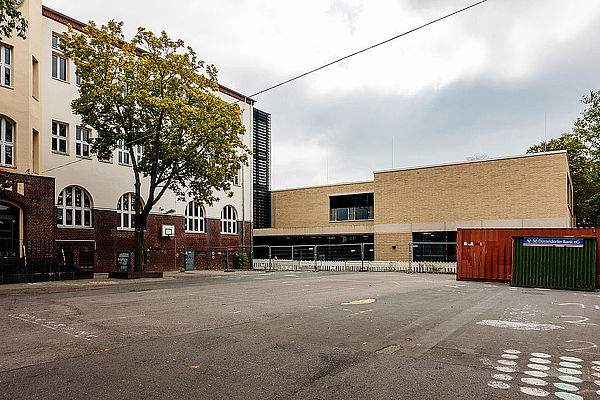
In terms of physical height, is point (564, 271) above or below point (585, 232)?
below

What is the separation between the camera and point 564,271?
16750 millimetres

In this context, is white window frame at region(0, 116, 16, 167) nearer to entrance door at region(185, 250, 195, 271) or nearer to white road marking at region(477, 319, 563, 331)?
entrance door at region(185, 250, 195, 271)

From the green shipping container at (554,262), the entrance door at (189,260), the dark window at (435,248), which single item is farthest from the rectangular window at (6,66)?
the dark window at (435,248)

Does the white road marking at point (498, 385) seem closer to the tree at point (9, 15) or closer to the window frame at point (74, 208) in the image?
the tree at point (9, 15)

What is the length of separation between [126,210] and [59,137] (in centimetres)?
645

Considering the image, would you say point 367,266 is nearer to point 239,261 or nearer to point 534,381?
point 239,261

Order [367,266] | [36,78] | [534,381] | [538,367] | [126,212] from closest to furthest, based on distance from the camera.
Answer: [534,381], [538,367], [36,78], [126,212], [367,266]

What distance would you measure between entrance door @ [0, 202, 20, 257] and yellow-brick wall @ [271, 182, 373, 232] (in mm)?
30420

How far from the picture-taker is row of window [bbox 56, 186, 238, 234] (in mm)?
27188

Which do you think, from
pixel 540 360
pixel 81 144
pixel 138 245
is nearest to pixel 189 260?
pixel 138 245

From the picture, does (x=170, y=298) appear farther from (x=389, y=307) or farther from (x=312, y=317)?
(x=389, y=307)

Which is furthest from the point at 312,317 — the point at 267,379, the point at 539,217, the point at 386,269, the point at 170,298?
the point at 539,217

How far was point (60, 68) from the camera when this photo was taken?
27.5 metres

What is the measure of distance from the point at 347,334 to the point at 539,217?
31349mm
